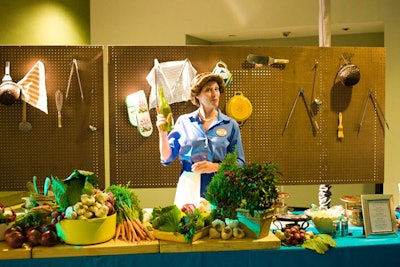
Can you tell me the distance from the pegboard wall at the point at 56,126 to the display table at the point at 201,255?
66.3 inches

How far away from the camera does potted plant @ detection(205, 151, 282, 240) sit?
7.52 feet

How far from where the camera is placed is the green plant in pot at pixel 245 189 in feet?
7.52

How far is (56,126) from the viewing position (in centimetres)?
387

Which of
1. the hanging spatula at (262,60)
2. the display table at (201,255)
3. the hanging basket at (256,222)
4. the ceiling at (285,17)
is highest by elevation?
the ceiling at (285,17)

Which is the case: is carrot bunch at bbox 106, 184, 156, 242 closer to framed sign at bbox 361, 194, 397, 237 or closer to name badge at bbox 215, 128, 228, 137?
name badge at bbox 215, 128, 228, 137

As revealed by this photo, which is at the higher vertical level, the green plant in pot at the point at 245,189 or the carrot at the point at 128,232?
the green plant in pot at the point at 245,189

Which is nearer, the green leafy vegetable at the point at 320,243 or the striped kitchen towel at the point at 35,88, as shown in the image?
the green leafy vegetable at the point at 320,243

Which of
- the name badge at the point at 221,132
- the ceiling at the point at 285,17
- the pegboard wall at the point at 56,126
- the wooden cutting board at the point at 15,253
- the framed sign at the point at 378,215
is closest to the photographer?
the wooden cutting board at the point at 15,253

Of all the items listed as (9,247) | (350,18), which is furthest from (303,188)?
(9,247)

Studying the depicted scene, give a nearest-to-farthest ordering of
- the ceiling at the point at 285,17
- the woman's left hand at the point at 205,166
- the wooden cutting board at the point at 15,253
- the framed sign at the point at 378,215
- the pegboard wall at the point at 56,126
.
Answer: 1. the wooden cutting board at the point at 15,253
2. the framed sign at the point at 378,215
3. the woman's left hand at the point at 205,166
4. the pegboard wall at the point at 56,126
5. the ceiling at the point at 285,17

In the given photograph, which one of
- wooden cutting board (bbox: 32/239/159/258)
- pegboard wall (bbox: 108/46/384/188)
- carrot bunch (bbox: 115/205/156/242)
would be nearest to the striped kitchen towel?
pegboard wall (bbox: 108/46/384/188)

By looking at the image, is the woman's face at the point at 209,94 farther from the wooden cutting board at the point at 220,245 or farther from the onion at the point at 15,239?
the onion at the point at 15,239

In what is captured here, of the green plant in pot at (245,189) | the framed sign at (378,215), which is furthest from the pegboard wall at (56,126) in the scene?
the framed sign at (378,215)

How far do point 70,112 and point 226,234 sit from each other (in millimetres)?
2094
